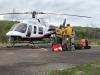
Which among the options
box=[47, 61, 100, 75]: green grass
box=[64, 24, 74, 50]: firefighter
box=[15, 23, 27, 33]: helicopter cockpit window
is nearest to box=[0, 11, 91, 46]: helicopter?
box=[15, 23, 27, 33]: helicopter cockpit window

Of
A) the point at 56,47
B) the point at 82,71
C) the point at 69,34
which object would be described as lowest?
the point at 82,71

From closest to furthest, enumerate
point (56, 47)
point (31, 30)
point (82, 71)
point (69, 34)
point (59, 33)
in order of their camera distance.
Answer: point (82, 71)
point (56, 47)
point (69, 34)
point (59, 33)
point (31, 30)

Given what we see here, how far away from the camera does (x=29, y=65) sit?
17.2m

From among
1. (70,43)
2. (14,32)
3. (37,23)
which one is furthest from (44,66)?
(37,23)

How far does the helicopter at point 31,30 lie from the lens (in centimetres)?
3045

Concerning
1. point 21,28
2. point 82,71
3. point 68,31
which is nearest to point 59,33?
point 68,31

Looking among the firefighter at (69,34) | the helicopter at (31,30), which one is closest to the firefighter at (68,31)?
the firefighter at (69,34)

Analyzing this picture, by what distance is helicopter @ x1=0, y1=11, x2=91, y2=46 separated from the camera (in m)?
30.5

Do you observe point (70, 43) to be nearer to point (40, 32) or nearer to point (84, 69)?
point (40, 32)

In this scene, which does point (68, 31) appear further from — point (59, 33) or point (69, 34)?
point (59, 33)

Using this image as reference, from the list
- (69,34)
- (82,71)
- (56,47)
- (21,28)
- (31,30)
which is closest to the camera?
(82,71)

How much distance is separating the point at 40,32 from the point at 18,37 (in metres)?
2.46

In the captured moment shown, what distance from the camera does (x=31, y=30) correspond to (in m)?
31.4

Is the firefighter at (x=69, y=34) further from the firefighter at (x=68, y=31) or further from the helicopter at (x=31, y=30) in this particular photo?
the helicopter at (x=31, y=30)
